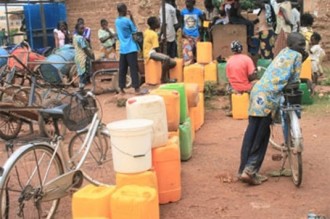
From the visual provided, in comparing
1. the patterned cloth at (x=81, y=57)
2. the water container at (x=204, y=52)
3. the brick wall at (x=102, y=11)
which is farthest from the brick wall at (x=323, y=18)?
the patterned cloth at (x=81, y=57)

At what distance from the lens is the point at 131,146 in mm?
4176

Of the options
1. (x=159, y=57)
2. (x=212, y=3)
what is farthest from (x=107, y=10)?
(x=159, y=57)

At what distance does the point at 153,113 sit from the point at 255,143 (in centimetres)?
123

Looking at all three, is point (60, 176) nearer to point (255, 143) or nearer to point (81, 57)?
point (255, 143)

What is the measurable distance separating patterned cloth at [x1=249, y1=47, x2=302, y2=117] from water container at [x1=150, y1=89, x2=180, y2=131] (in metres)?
0.90

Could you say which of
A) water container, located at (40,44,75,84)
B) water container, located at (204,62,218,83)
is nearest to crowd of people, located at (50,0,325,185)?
water container, located at (40,44,75,84)

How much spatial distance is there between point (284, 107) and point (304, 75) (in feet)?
15.7

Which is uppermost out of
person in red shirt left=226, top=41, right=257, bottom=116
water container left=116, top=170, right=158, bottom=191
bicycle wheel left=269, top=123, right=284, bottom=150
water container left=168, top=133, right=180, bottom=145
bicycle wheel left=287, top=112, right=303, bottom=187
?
person in red shirt left=226, top=41, right=257, bottom=116

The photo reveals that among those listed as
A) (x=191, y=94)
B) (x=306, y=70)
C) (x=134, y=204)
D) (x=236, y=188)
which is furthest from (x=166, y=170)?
(x=306, y=70)

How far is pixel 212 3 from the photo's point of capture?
1397 cm

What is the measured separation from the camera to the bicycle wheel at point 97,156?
16.8 feet

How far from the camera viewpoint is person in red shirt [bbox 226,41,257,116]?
806cm

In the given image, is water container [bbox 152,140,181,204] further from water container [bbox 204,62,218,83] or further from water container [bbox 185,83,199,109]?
water container [bbox 204,62,218,83]

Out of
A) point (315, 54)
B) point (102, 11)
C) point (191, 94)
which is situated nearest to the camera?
point (191, 94)
